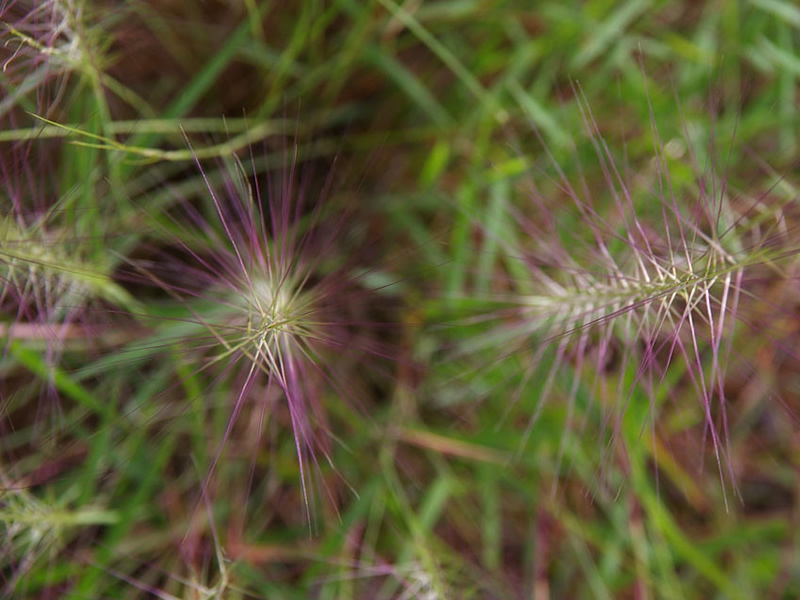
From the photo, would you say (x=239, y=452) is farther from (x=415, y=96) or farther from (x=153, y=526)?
(x=415, y=96)

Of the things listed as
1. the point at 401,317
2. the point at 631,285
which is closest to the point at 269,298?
the point at 631,285

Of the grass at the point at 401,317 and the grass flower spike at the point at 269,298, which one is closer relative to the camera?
the grass flower spike at the point at 269,298

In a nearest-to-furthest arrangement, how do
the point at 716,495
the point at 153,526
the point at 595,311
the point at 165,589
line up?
the point at 595,311 → the point at 165,589 → the point at 153,526 → the point at 716,495

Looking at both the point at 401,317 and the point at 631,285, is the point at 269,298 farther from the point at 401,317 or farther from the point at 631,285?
the point at 401,317

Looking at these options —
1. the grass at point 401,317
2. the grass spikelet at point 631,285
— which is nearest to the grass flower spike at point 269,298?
the grass at point 401,317

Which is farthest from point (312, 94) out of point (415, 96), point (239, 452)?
point (239, 452)

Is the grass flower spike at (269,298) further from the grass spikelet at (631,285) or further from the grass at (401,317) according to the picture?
the grass spikelet at (631,285)

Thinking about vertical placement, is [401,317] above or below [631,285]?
above

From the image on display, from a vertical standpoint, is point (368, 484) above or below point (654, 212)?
below
